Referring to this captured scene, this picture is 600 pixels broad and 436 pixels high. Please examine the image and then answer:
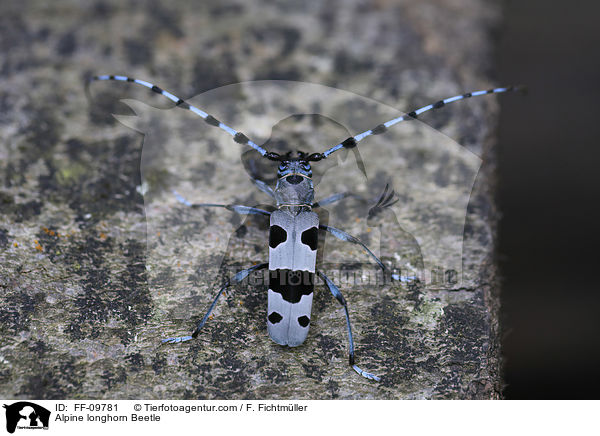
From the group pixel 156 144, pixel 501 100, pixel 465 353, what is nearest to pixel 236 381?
pixel 465 353

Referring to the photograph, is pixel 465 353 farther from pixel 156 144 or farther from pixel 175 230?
pixel 156 144

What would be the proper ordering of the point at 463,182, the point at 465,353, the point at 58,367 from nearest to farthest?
the point at 58,367, the point at 465,353, the point at 463,182

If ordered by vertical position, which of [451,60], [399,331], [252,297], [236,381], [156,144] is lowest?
[236,381]

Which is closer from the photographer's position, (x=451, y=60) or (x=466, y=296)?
(x=466, y=296)

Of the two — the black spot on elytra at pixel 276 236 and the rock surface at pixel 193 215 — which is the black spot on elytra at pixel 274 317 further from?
the black spot on elytra at pixel 276 236

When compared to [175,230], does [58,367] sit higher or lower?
lower
